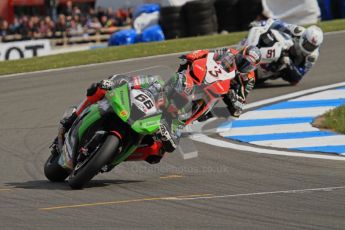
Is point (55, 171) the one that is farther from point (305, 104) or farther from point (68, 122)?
point (305, 104)

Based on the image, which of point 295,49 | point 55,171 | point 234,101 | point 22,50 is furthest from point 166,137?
point 22,50

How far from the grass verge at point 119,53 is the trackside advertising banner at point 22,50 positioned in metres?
2.10

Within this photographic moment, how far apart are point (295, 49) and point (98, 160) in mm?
8012

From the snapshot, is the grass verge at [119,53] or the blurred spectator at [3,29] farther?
the blurred spectator at [3,29]

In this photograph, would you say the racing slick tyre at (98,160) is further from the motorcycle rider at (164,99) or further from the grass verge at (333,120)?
the grass verge at (333,120)

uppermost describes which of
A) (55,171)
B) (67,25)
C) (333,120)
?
(55,171)

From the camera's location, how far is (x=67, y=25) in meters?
29.6

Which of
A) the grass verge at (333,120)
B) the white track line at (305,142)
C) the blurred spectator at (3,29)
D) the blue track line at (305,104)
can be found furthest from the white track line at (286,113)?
the blurred spectator at (3,29)

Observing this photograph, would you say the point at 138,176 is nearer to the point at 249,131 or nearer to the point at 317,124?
the point at 249,131

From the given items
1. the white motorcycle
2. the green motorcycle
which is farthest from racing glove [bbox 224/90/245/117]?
the white motorcycle

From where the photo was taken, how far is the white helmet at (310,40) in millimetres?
14320

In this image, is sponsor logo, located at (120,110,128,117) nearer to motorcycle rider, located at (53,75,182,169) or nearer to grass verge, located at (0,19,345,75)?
motorcycle rider, located at (53,75,182,169)

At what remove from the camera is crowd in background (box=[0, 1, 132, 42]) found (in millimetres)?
29562

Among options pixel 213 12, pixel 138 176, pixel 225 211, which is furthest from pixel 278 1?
pixel 225 211
